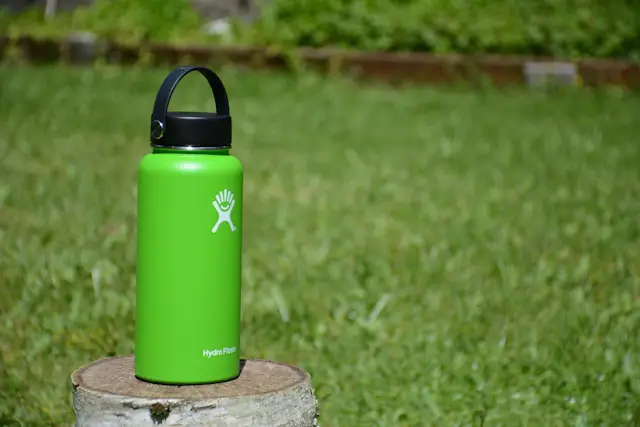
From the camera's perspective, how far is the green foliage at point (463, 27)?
37.6ft

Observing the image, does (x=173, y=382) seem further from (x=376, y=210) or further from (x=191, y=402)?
(x=376, y=210)

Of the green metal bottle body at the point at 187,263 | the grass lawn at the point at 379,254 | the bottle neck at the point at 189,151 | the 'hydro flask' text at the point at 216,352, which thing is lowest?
the grass lawn at the point at 379,254

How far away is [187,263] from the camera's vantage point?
8.54 feet

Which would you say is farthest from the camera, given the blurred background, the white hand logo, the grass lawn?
the blurred background

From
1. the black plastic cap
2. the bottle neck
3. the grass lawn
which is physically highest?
the black plastic cap

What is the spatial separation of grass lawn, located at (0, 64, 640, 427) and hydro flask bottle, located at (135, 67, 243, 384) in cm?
88

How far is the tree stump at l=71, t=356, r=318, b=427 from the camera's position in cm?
250

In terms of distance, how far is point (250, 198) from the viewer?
21.1ft

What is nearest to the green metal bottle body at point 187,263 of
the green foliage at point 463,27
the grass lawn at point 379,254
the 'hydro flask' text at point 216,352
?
the 'hydro flask' text at point 216,352

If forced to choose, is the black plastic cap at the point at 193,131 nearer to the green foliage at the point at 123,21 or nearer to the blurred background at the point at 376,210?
the blurred background at the point at 376,210

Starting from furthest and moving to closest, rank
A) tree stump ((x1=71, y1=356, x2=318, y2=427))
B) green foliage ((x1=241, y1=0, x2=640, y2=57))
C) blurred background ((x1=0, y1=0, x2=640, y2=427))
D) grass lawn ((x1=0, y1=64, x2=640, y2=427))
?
green foliage ((x1=241, y1=0, x2=640, y2=57)) < blurred background ((x1=0, y1=0, x2=640, y2=427)) < grass lawn ((x1=0, y1=64, x2=640, y2=427)) < tree stump ((x1=71, y1=356, x2=318, y2=427))

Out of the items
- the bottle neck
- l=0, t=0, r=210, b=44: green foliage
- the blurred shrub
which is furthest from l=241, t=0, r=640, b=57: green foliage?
the bottle neck

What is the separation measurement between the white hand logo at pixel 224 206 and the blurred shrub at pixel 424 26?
349 inches

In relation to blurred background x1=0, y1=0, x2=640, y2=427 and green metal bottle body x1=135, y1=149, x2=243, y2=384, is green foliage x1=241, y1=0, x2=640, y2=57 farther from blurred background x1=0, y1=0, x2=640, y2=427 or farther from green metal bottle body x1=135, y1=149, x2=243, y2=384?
green metal bottle body x1=135, y1=149, x2=243, y2=384
